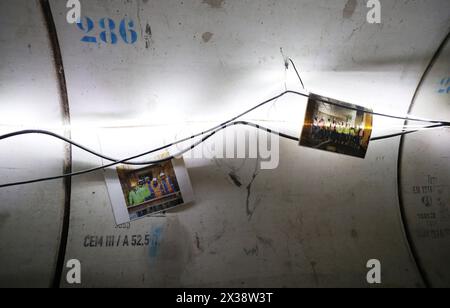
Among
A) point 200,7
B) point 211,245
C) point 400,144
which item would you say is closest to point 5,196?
point 211,245

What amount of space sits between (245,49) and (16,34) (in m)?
0.71

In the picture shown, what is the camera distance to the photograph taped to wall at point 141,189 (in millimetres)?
811

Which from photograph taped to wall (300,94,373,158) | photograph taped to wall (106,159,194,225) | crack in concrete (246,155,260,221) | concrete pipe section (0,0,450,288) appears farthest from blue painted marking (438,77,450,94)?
photograph taped to wall (106,159,194,225)

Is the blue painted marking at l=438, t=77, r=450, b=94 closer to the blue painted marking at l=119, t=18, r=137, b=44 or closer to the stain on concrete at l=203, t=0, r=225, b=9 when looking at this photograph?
the stain on concrete at l=203, t=0, r=225, b=9

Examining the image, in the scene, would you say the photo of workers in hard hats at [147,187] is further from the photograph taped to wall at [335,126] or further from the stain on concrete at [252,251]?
the photograph taped to wall at [335,126]

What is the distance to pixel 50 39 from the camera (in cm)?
78

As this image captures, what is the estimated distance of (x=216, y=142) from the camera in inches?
33.7

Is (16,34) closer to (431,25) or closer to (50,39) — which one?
(50,39)

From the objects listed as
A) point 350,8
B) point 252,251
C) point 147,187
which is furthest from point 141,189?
point 350,8

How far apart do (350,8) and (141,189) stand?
0.91 m

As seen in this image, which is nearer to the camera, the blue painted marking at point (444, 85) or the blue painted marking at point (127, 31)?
the blue painted marking at point (127, 31)

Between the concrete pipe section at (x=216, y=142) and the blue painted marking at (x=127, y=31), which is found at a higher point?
the blue painted marking at (x=127, y=31)

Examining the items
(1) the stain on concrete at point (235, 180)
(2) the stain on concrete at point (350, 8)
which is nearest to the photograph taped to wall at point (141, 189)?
(1) the stain on concrete at point (235, 180)

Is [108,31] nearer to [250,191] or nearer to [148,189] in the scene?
[148,189]
